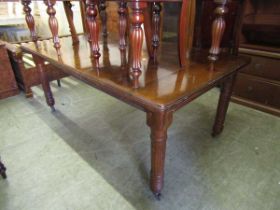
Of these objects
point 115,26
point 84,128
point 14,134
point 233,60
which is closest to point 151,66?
point 233,60

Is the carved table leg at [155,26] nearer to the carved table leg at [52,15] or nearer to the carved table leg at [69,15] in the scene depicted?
the carved table leg at [52,15]

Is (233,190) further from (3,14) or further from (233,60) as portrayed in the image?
(3,14)

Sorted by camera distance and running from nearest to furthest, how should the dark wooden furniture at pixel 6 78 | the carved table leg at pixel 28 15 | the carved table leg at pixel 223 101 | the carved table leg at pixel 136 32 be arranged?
1. the carved table leg at pixel 136 32
2. the carved table leg at pixel 223 101
3. the carved table leg at pixel 28 15
4. the dark wooden furniture at pixel 6 78

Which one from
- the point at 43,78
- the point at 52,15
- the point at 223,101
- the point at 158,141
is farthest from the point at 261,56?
the point at 43,78

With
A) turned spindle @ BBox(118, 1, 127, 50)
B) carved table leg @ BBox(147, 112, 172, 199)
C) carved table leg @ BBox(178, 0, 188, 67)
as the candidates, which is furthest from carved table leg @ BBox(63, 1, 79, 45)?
carved table leg @ BBox(147, 112, 172, 199)

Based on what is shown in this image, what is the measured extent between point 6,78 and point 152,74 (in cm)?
191

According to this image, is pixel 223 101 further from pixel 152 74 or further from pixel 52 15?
pixel 52 15

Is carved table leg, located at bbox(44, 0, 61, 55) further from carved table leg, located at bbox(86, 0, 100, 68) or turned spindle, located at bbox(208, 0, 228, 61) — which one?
turned spindle, located at bbox(208, 0, 228, 61)

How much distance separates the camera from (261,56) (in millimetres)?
1964

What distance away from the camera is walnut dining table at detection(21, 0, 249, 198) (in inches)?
37.9

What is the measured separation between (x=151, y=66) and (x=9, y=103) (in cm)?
178

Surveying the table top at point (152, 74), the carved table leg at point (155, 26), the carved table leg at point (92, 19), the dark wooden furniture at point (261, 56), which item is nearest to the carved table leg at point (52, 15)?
the table top at point (152, 74)

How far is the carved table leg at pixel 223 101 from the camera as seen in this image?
147 cm

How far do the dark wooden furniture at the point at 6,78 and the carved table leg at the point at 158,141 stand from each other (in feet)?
6.61
